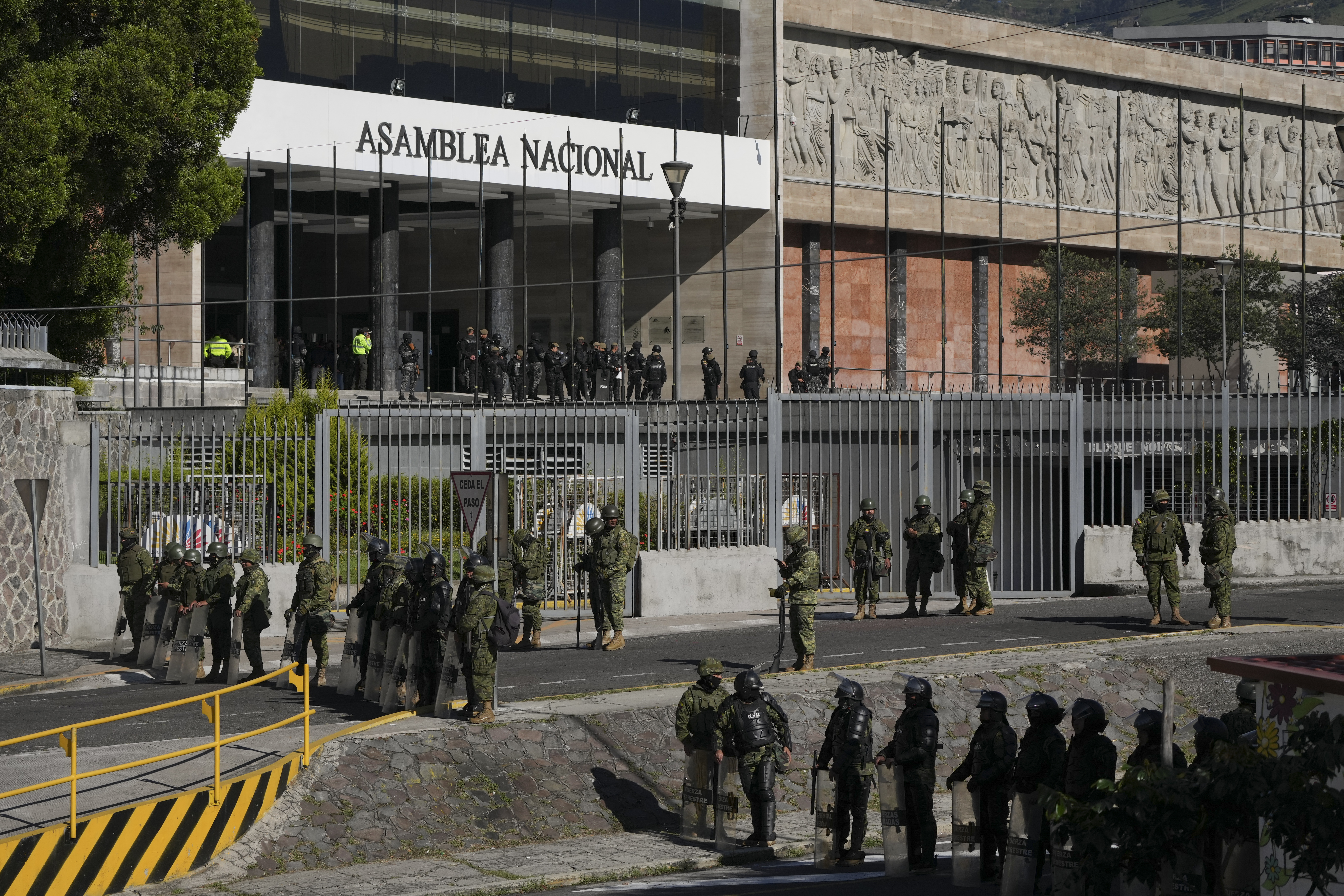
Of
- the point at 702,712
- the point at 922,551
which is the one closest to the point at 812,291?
the point at 922,551

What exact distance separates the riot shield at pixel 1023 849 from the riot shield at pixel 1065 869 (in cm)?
16

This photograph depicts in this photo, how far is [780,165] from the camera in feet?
165

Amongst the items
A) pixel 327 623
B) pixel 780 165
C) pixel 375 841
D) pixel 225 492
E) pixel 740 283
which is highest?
pixel 780 165

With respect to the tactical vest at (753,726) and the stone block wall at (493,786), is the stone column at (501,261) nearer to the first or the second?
the stone block wall at (493,786)

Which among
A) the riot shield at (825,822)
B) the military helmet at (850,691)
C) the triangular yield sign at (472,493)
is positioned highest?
the triangular yield sign at (472,493)

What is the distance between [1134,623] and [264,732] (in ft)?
38.8

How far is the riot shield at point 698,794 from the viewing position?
13320 millimetres

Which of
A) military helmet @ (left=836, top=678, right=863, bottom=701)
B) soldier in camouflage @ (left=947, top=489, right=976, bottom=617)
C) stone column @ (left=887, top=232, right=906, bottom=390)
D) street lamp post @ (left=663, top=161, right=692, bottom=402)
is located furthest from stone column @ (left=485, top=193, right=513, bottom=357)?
military helmet @ (left=836, top=678, right=863, bottom=701)

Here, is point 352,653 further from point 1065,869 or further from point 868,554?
point 1065,869

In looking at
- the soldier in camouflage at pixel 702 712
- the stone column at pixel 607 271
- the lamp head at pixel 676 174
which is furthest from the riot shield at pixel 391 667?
the stone column at pixel 607 271

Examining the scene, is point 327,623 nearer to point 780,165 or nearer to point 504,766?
point 504,766

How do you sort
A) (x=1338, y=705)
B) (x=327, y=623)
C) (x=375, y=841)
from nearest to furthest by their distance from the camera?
(x=1338, y=705)
(x=375, y=841)
(x=327, y=623)

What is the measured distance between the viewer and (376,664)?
1631cm

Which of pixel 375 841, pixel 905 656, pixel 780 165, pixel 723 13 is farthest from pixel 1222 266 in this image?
pixel 375 841
